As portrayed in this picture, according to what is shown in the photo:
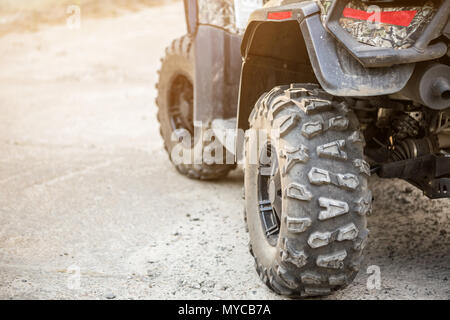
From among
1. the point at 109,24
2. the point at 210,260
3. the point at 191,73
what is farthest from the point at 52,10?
the point at 210,260

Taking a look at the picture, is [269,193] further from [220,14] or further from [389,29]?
[220,14]

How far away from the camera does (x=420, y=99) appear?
2365 millimetres

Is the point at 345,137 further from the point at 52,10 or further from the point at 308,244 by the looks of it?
the point at 52,10

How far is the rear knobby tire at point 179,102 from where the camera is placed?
492cm

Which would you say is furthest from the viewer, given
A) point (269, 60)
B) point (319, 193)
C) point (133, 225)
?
point (133, 225)

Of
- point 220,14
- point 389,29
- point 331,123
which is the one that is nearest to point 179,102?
point 220,14

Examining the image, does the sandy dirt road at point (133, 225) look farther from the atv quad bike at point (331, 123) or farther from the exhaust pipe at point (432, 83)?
the exhaust pipe at point (432, 83)

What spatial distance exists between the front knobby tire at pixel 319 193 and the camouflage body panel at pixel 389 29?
41 cm

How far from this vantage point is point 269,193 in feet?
10.0

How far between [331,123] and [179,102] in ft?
10.1

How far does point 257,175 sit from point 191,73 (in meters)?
1.94

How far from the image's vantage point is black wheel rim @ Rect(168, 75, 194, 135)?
17.4ft

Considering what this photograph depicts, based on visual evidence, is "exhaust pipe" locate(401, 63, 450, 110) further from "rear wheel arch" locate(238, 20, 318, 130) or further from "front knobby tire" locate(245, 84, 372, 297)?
"rear wheel arch" locate(238, 20, 318, 130)

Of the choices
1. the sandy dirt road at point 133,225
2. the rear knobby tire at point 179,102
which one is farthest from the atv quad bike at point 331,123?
the rear knobby tire at point 179,102
